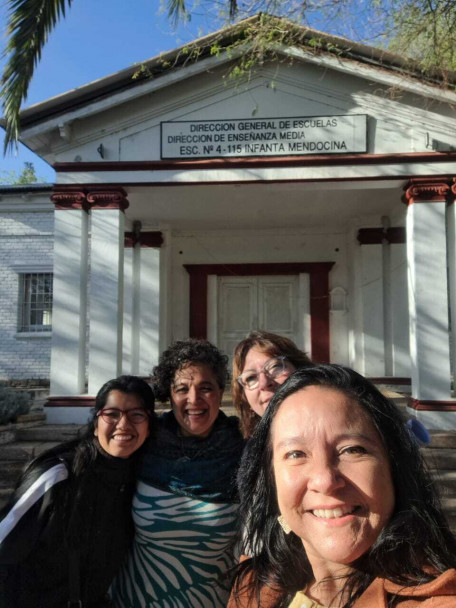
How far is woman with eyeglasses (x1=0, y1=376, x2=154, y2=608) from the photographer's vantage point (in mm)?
1729

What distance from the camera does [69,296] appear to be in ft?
20.6

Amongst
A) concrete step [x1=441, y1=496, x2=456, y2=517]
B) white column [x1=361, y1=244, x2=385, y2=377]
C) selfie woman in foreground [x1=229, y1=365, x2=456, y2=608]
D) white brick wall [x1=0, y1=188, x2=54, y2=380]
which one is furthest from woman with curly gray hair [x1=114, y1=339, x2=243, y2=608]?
white brick wall [x1=0, y1=188, x2=54, y2=380]

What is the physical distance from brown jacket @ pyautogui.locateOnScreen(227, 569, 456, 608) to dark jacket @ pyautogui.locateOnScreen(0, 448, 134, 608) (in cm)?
119

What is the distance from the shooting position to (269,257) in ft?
29.4

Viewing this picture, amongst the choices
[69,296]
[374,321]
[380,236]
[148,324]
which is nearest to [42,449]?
[69,296]

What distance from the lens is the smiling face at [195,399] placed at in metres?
2.13

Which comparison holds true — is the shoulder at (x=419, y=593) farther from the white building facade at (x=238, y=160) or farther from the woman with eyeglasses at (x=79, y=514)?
the white building facade at (x=238, y=160)

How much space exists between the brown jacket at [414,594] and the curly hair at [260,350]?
120 centimetres

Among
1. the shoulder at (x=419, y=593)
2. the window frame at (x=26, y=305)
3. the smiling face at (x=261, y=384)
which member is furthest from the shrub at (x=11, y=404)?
the shoulder at (x=419, y=593)

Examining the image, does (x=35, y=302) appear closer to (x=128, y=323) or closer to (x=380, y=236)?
(x=128, y=323)

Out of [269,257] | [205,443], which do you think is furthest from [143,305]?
[205,443]

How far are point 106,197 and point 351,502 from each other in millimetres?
5950

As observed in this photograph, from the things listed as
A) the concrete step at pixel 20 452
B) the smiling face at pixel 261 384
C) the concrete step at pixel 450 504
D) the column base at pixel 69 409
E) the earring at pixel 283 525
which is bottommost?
the concrete step at pixel 450 504

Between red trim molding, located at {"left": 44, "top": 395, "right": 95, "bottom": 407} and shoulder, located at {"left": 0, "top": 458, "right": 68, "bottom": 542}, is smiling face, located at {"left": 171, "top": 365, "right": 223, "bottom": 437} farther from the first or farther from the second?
red trim molding, located at {"left": 44, "top": 395, "right": 95, "bottom": 407}
